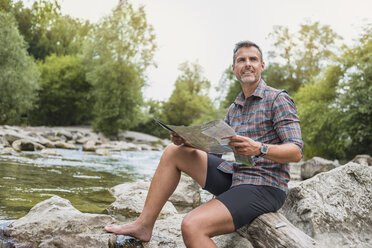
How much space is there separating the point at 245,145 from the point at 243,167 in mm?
360

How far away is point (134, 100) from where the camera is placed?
86.8 feet

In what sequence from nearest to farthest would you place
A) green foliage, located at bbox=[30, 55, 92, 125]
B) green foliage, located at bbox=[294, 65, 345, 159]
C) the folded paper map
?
the folded paper map, green foliage, located at bbox=[294, 65, 345, 159], green foliage, located at bbox=[30, 55, 92, 125]

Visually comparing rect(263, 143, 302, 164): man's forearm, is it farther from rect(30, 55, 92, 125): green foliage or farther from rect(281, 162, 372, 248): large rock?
rect(30, 55, 92, 125): green foliage

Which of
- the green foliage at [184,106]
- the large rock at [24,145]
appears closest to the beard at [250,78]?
the large rock at [24,145]

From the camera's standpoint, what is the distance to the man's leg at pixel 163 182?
250cm

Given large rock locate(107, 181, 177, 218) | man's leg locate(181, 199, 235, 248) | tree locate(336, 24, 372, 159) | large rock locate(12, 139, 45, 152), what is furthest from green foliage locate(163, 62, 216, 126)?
man's leg locate(181, 199, 235, 248)

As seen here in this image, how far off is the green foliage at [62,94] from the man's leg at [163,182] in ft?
86.0

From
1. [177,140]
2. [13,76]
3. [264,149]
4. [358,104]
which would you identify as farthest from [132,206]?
[13,76]

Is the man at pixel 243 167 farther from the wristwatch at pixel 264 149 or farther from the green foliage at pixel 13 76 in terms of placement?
the green foliage at pixel 13 76

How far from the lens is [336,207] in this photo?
2.70m

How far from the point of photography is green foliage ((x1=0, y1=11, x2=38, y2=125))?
17188 mm

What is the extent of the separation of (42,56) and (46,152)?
27284mm

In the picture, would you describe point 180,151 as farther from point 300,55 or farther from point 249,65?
point 300,55

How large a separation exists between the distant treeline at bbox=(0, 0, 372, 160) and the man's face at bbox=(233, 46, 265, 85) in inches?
297
